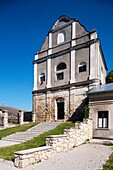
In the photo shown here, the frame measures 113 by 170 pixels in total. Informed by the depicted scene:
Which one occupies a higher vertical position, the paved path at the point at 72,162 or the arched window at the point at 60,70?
the arched window at the point at 60,70

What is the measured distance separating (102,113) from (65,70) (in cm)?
906

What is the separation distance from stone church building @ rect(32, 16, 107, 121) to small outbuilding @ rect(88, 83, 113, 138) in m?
4.57

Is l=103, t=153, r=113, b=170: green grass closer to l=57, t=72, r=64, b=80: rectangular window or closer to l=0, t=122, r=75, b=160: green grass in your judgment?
l=0, t=122, r=75, b=160: green grass

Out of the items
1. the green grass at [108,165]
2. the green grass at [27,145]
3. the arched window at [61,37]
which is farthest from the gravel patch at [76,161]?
the arched window at [61,37]

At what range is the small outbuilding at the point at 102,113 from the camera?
14.4m

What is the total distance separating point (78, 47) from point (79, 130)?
1185cm

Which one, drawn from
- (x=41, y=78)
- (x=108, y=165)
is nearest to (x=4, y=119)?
(x=41, y=78)

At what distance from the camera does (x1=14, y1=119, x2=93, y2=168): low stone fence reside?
780cm

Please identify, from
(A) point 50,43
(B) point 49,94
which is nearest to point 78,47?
(A) point 50,43

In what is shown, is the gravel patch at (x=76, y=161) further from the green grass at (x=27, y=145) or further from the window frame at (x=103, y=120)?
the window frame at (x=103, y=120)

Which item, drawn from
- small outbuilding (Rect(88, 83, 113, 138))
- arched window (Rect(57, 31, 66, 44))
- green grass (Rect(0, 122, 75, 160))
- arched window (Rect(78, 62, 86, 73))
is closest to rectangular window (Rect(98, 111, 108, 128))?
small outbuilding (Rect(88, 83, 113, 138))

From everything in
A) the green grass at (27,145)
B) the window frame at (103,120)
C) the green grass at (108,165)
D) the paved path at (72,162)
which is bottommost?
the green grass at (27,145)

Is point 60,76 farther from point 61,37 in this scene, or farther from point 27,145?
point 27,145

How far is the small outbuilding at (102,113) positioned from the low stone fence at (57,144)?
2.00ft
